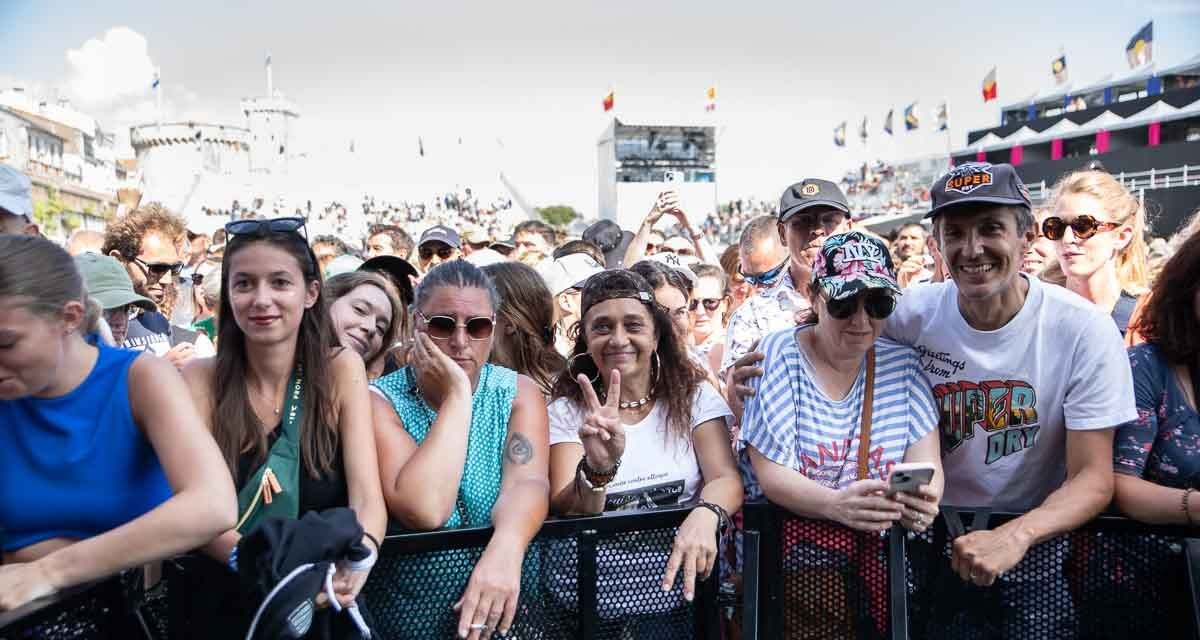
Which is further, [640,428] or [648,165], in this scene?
[648,165]

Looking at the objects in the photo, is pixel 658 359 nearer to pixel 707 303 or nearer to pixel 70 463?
pixel 70 463

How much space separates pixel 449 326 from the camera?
2480 mm

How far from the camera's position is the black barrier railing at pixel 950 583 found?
2139 millimetres

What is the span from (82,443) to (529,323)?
6.05 feet

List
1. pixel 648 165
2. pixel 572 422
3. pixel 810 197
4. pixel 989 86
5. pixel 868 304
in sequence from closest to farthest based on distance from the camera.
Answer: pixel 868 304 → pixel 572 422 → pixel 810 197 → pixel 648 165 → pixel 989 86

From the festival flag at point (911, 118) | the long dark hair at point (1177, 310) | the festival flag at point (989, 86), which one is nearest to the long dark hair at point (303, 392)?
the long dark hair at point (1177, 310)

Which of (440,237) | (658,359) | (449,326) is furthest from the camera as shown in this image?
(440,237)

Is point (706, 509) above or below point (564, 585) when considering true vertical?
above

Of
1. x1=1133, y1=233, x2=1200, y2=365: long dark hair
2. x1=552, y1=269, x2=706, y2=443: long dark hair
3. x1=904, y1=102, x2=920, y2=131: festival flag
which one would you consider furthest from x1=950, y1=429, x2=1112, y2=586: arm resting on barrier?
x1=904, y1=102, x2=920, y2=131: festival flag

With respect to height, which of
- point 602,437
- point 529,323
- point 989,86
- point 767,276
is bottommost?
point 602,437

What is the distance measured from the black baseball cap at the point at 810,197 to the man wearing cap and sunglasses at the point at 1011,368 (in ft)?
4.80

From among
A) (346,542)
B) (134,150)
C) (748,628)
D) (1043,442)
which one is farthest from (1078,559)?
(134,150)

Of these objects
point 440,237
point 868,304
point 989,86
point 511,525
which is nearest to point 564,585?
point 511,525

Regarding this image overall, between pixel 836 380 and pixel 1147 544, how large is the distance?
2.90 ft
